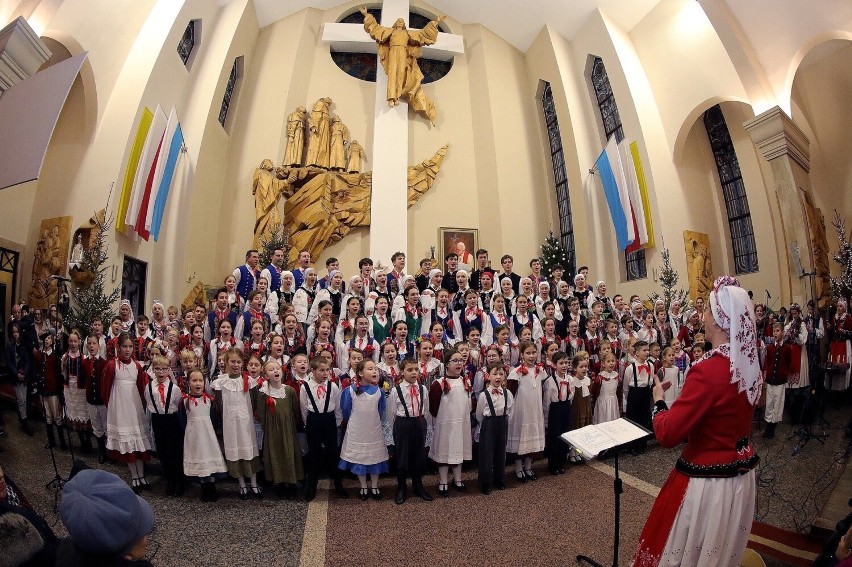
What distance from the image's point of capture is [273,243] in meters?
12.8

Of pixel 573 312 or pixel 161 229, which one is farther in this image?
pixel 161 229

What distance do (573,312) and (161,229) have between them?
958cm

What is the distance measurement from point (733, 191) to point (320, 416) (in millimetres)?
12273

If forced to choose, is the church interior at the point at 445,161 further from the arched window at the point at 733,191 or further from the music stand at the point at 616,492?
the music stand at the point at 616,492

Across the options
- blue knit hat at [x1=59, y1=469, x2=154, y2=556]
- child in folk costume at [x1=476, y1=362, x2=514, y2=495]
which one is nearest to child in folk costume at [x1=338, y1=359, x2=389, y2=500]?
child in folk costume at [x1=476, y1=362, x2=514, y2=495]

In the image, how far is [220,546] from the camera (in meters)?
4.03

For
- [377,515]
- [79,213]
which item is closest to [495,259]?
[79,213]

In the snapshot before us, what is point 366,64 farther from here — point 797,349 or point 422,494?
point 422,494

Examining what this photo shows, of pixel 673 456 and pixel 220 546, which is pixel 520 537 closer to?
pixel 220 546

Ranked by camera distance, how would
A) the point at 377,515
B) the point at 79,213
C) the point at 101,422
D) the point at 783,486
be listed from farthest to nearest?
the point at 79,213
the point at 101,422
the point at 783,486
the point at 377,515

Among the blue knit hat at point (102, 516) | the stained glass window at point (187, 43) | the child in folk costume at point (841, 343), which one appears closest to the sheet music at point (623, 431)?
the blue knit hat at point (102, 516)

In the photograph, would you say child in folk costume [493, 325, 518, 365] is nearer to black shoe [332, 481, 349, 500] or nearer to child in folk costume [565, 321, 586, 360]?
child in folk costume [565, 321, 586, 360]

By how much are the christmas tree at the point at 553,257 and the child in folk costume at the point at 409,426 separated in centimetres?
951

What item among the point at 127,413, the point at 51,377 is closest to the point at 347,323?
the point at 127,413
